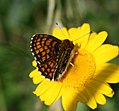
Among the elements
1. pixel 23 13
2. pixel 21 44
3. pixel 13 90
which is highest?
pixel 23 13

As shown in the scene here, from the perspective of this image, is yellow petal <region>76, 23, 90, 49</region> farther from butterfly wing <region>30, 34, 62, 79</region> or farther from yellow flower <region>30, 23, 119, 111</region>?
butterfly wing <region>30, 34, 62, 79</region>

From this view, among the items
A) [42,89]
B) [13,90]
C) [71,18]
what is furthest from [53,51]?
[13,90]

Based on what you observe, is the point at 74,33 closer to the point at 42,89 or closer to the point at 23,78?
the point at 42,89

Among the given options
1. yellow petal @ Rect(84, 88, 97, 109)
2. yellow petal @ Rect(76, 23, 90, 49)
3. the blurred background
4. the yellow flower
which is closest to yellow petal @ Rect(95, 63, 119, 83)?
the yellow flower

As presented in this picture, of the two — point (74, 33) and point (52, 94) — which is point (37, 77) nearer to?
point (52, 94)

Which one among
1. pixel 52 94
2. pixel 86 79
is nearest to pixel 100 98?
pixel 86 79
